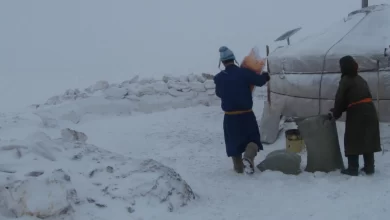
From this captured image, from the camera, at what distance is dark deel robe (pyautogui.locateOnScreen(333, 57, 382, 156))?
4.12 metres

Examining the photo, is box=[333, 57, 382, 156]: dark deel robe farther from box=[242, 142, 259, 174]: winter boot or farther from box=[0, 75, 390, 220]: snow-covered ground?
box=[242, 142, 259, 174]: winter boot

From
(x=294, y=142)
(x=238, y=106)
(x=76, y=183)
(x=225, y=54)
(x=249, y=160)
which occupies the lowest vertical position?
(x=294, y=142)

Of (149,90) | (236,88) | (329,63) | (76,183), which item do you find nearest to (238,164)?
(236,88)

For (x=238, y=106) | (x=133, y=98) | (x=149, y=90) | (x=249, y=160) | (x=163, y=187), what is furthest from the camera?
(x=149, y=90)

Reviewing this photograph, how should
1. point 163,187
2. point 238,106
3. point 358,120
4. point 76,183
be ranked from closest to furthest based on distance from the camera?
1. point 76,183
2. point 163,187
3. point 358,120
4. point 238,106

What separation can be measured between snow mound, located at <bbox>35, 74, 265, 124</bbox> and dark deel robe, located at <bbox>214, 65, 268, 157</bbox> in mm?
4358

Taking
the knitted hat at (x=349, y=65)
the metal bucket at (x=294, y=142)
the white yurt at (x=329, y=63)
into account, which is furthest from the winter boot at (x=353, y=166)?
the white yurt at (x=329, y=63)

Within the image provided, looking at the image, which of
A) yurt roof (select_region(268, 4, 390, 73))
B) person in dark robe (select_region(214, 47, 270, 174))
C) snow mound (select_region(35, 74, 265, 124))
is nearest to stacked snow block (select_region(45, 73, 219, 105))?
snow mound (select_region(35, 74, 265, 124))

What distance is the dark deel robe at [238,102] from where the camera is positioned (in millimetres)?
4500

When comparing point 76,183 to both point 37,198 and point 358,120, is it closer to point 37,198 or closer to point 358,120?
point 37,198

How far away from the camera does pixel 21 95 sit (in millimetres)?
20000

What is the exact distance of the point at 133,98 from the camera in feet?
31.7

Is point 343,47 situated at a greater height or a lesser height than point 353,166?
greater

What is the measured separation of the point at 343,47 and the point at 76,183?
3.72m
